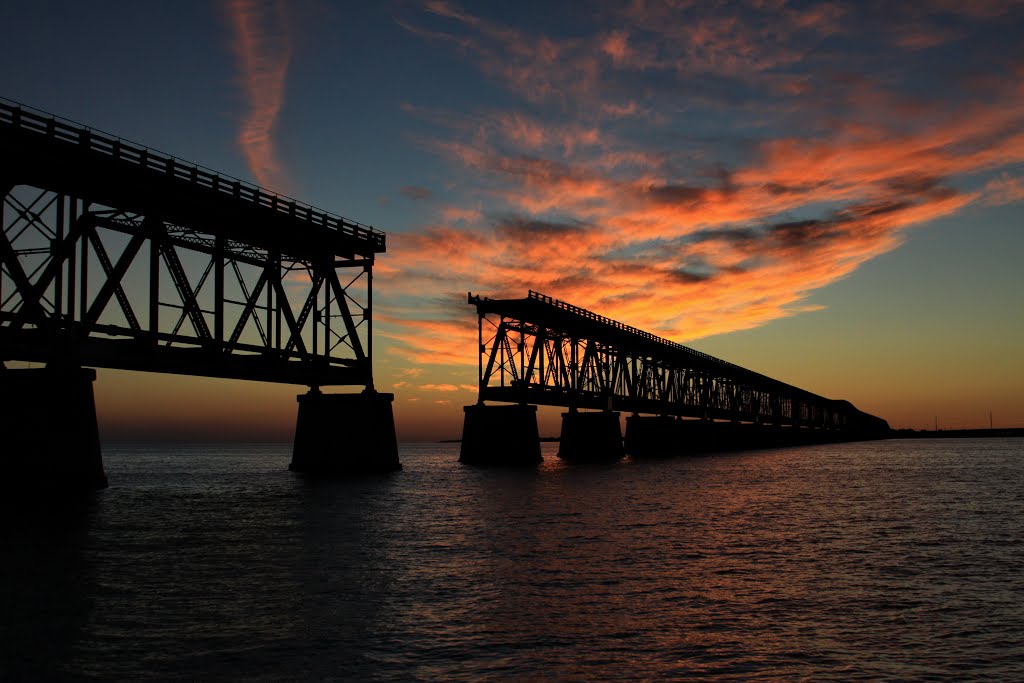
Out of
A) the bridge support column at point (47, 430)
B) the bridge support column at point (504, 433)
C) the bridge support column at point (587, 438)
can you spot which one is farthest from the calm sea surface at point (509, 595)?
the bridge support column at point (587, 438)

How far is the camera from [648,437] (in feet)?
418

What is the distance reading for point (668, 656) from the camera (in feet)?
53.1

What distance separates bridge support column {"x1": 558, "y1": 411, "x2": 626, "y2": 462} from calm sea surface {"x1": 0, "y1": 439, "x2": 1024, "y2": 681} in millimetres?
61295

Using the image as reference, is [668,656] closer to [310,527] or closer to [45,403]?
[310,527]

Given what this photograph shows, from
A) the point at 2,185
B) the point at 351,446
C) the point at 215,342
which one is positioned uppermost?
the point at 2,185

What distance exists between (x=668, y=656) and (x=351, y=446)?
44941mm

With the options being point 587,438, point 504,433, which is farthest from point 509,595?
point 587,438

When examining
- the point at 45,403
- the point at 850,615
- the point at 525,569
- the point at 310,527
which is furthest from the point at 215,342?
the point at 850,615

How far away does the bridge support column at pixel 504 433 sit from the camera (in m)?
81.0

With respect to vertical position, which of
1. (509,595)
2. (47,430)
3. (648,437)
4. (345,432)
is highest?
(648,437)

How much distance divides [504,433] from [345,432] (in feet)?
81.0

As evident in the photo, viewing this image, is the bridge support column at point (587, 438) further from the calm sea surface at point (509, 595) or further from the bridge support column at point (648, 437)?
the calm sea surface at point (509, 595)

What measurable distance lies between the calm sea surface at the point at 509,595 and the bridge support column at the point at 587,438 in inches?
2413

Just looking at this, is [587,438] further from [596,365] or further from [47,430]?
[47,430]
